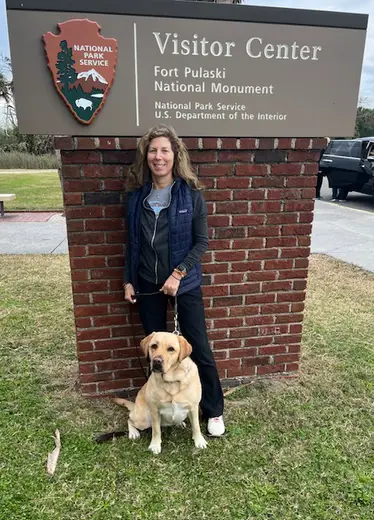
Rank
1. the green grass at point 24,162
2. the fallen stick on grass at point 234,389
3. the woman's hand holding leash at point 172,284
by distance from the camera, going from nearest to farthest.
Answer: the woman's hand holding leash at point 172,284 → the fallen stick on grass at point 234,389 → the green grass at point 24,162

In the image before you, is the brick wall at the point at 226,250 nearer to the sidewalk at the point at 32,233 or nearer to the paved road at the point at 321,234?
the paved road at the point at 321,234

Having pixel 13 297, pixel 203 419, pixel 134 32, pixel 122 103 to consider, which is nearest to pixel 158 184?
pixel 122 103

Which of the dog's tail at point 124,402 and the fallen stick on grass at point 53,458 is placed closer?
the fallen stick on grass at point 53,458

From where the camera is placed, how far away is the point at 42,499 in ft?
7.70

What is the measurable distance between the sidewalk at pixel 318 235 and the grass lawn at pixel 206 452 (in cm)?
331

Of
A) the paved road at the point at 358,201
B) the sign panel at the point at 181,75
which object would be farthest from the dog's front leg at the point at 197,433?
the paved road at the point at 358,201

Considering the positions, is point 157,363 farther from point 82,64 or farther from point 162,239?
point 82,64

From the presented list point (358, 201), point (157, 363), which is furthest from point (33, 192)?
point (157, 363)

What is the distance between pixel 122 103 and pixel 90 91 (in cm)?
20

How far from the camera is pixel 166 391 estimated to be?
8.38 feet

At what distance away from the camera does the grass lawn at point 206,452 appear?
7.59ft

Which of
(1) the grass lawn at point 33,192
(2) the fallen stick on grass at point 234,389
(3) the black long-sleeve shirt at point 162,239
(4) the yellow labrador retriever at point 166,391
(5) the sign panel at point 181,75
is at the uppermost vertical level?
(5) the sign panel at point 181,75

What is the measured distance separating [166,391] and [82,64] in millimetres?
2013

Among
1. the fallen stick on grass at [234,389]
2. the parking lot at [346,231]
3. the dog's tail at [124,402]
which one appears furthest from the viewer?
the parking lot at [346,231]
